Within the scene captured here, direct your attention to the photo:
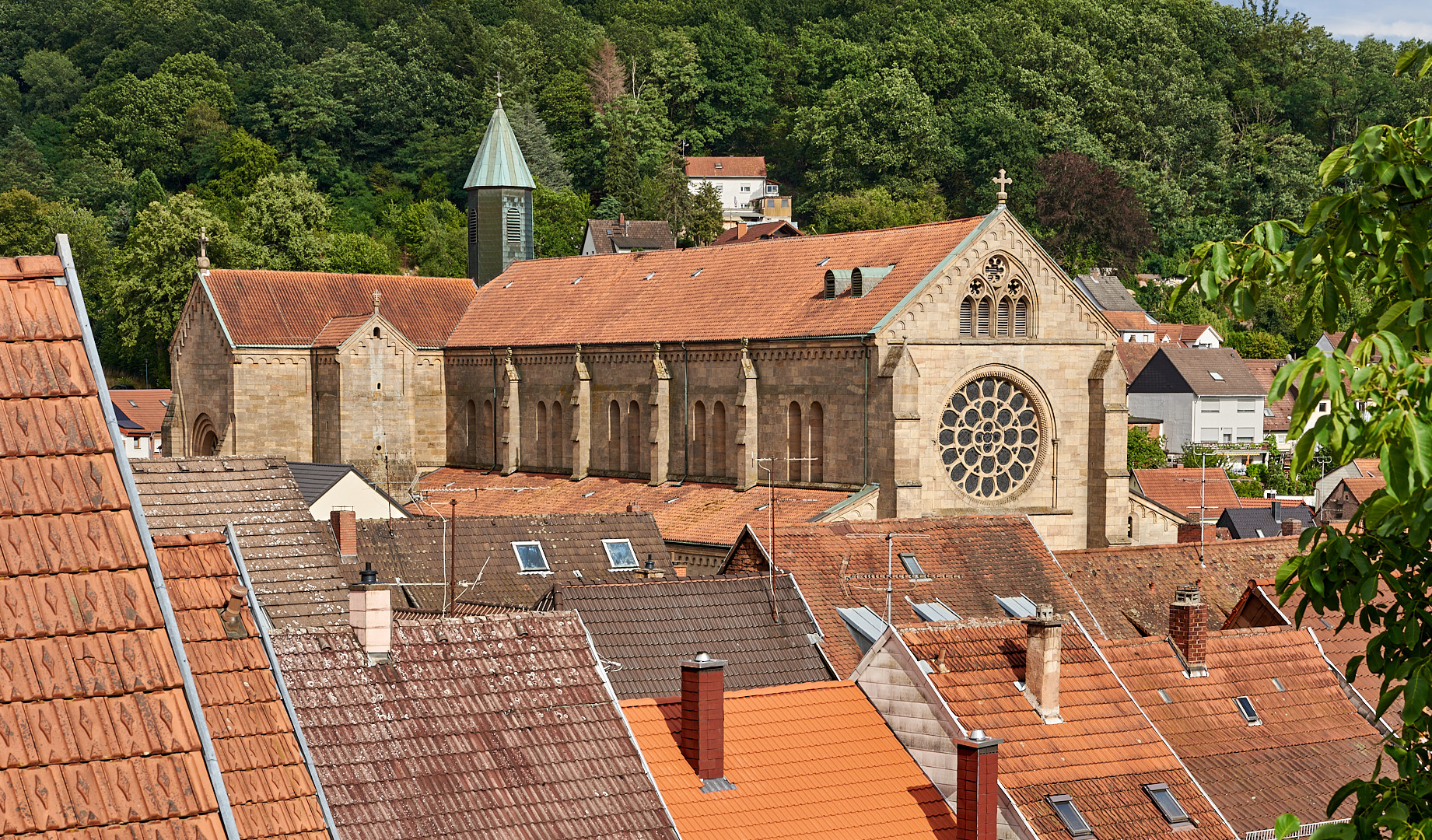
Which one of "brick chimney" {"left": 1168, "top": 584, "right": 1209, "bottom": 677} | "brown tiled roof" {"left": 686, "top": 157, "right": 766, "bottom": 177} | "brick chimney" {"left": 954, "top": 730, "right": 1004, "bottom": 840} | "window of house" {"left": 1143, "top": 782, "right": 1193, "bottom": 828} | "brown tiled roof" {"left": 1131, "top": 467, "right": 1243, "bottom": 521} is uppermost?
"brown tiled roof" {"left": 686, "top": 157, "right": 766, "bottom": 177}

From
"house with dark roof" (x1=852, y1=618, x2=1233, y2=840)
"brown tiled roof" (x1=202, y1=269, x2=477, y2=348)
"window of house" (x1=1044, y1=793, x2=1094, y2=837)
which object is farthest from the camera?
"brown tiled roof" (x1=202, y1=269, x2=477, y2=348)

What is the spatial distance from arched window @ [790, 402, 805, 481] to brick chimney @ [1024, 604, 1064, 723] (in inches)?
983

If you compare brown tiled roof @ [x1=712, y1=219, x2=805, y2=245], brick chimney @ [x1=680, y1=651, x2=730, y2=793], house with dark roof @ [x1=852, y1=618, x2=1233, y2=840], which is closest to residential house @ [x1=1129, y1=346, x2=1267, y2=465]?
brown tiled roof @ [x1=712, y1=219, x2=805, y2=245]

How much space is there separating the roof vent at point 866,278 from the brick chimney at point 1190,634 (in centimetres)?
2124

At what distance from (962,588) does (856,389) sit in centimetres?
1410

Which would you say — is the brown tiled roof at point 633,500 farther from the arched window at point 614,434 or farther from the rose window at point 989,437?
the rose window at point 989,437

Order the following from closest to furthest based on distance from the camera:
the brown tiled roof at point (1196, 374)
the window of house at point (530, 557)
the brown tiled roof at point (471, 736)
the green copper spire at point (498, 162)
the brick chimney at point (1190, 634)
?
the brown tiled roof at point (471, 736) < the brick chimney at point (1190, 634) < the window of house at point (530, 557) < the green copper spire at point (498, 162) < the brown tiled roof at point (1196, 374)

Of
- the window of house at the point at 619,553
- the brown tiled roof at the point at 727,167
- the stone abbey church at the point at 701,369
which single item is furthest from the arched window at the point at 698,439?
the brown tiled roof at the point at 727,167

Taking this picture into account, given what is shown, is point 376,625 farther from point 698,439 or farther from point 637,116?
point 637,116

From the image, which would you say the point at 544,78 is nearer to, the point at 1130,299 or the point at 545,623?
the point at 1130,299

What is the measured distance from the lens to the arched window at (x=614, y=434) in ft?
185

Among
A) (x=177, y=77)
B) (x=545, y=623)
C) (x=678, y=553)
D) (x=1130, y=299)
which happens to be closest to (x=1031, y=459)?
(x=678, y=553)

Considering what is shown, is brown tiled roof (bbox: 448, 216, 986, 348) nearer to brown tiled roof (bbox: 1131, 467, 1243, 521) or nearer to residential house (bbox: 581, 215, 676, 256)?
brown tiled roof (bbox: 1131, 467, 1243, 521)

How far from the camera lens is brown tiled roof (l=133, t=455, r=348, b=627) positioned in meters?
20.8
